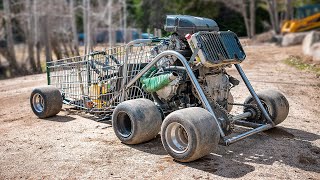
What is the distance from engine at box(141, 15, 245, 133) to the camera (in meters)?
5.64

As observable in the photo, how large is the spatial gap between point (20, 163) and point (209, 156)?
2.43 m

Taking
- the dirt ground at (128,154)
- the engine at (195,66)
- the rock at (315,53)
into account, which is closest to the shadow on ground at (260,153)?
Result: the dirt ground at (128,154)

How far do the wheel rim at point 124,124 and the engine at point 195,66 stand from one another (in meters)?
0.53

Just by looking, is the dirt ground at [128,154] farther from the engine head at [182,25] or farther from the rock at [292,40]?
the rock at [292,40]

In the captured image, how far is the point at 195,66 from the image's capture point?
5766mm

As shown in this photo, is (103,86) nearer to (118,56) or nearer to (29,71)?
(118,56)

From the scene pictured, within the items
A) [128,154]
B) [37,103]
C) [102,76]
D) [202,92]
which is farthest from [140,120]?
[37,103]

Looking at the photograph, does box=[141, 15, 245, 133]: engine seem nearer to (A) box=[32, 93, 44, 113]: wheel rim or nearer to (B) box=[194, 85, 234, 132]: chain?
(B) box=[194, 85, 234, 132]: chain

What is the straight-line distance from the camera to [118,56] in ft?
23.1

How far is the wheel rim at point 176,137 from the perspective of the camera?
5.29 metres

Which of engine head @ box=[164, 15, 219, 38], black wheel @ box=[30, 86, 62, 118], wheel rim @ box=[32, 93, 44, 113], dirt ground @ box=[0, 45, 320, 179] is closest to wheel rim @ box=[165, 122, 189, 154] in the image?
dirt ground @ box=[0, 45, 320, 179]

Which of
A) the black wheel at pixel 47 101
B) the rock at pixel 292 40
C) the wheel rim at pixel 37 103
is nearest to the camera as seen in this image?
the black wheel at pixel 47 101

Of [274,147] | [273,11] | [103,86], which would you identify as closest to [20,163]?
[103,86]

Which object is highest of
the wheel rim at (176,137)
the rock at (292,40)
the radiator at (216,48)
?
the rock at (292,40)
